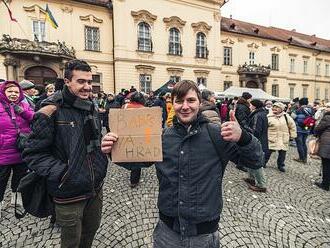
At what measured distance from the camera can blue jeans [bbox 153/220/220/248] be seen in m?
1.69

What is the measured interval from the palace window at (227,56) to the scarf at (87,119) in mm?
26782

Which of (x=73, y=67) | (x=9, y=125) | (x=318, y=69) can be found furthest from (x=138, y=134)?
(x=318, y=69)

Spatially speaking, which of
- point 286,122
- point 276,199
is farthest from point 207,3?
point 276,199

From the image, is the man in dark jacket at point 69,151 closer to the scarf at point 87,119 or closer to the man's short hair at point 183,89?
the scarf at point 87,119

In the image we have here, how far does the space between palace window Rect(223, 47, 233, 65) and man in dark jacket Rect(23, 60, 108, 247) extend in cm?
2683

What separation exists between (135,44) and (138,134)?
68.2 feet

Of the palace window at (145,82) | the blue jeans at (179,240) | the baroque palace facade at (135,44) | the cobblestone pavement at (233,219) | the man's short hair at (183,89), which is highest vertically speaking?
the baroque palace facade at (135,44)

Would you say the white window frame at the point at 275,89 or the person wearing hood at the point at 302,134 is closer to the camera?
→ the person wearing hood at the point at 302,134

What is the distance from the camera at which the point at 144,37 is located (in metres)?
21.6

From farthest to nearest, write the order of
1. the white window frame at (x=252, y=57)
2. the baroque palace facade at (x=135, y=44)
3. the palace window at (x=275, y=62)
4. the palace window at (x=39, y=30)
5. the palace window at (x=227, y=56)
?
the palace window at (x=275, y=62), the white window frame at (x=252, y=57), the palace window at (x=227, y=56), the palace window at (x=39, y=30), the baroque palace facade at (x=135, y=44)

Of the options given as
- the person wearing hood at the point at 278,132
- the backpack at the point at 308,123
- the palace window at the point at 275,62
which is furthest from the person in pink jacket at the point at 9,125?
the palace window at the point at 275,62

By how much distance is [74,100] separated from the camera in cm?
213

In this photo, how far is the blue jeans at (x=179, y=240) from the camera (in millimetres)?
1692

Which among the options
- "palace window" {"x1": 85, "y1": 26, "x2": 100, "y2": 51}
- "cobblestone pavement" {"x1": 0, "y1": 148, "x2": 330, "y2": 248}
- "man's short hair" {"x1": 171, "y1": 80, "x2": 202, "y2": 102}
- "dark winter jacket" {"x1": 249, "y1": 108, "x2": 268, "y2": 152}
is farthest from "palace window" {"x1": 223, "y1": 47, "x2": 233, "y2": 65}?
"man's short hair" {"x1": 171, "y1": 80, "x2": 202, "y2": 102}
